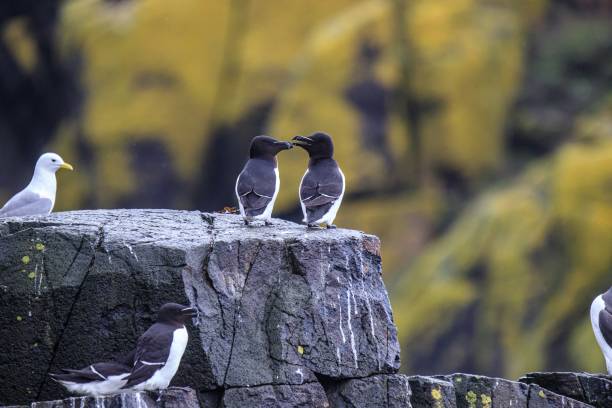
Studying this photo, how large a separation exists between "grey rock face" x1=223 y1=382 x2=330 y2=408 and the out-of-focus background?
33.6 feet

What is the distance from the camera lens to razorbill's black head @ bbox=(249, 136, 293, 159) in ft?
39.6

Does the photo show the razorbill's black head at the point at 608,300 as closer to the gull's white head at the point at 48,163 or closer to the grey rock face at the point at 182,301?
the grey rock face at the point at 182,301

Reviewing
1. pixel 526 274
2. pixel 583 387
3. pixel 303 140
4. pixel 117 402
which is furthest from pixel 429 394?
pixel 526 274

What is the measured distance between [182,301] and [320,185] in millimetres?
1851

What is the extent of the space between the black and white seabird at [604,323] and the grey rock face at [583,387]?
0.37m

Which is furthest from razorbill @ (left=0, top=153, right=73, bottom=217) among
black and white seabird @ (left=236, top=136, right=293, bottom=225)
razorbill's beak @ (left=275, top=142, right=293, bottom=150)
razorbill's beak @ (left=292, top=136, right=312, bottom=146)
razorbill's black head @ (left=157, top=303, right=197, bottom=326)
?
razorbill's black head @ (left=157, top=303, right=197, bottom=326)

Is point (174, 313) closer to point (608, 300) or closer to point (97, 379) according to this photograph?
point (97, 379)

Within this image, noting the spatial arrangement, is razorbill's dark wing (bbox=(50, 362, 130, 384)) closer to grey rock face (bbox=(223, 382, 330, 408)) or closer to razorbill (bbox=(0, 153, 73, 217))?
grey rock face (bbox=(223, 382, 330, 408))

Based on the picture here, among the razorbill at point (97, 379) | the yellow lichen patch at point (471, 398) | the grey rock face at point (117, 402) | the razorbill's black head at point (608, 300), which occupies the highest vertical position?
the razorbill's black head at point (608, 300)

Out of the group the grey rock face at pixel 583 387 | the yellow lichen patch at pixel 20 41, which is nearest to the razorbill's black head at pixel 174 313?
the grey rock face at pixel 583 387

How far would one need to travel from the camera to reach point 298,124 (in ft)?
86.0

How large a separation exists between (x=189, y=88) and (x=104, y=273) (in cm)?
1838

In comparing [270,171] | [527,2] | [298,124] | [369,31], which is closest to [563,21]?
[527,2]

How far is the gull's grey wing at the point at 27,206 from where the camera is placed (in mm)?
12422
